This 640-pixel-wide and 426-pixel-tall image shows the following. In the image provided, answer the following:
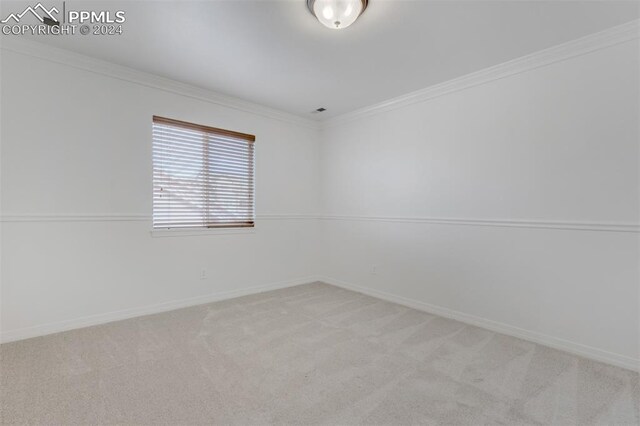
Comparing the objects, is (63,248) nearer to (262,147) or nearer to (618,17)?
(262,147)

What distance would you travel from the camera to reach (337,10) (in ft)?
6.58

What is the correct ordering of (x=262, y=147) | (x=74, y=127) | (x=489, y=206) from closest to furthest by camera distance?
(x=74, y=127), (x=489, y=206), (x=262, y=147)

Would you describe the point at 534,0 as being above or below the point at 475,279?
above

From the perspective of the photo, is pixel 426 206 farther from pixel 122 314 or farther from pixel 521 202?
pixel 122 314

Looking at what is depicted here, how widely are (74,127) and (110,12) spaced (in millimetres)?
1210

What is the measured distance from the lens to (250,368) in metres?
2.17

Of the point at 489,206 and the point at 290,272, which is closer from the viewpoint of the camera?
the point at 489,206

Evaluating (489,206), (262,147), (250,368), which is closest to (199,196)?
(262,147)

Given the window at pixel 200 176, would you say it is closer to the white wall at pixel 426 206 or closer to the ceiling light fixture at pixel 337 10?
the white wall at pixel 426 206

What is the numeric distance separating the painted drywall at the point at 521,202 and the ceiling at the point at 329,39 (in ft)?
1.37

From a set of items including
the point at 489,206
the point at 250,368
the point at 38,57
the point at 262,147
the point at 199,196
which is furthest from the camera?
the point at 262,147

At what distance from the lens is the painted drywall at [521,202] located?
2.32 m

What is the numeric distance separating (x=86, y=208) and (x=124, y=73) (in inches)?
55.5

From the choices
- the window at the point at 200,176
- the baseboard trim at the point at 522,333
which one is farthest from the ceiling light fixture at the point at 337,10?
the baseboard trim at the point at 522,333
